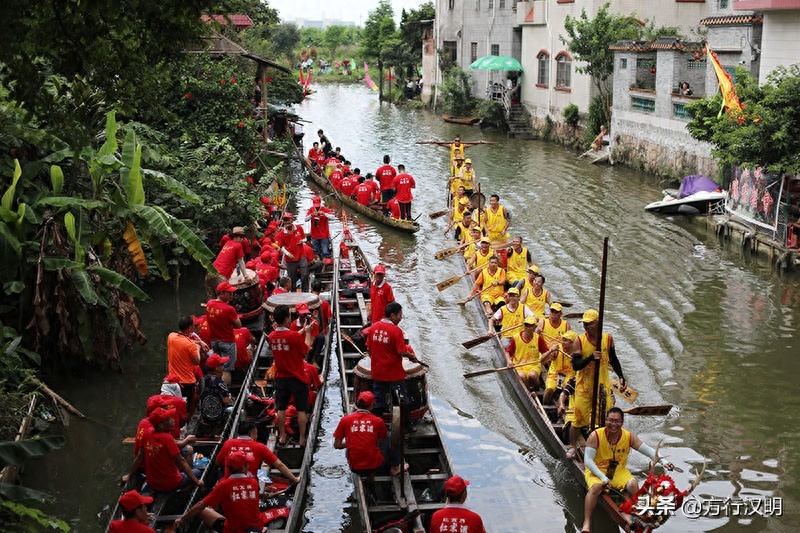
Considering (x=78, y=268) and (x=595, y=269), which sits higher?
(x=78, y=268)

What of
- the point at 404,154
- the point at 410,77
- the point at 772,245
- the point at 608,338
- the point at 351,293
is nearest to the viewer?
the point at 608,338

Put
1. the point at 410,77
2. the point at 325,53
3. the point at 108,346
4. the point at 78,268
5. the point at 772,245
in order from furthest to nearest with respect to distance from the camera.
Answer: the point at 325,53 < the point at 410,77 < the point at 772,245 < the point at 108,346 < the point at 78,268

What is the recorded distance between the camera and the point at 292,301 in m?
13.4

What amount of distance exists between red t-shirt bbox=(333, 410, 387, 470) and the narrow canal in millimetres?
1190

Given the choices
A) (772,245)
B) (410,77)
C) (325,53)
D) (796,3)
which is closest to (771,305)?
(772,245)

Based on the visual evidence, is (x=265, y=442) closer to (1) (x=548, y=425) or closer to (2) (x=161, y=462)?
(2) (x=161, y=462)

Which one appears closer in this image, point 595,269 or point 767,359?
point 767,359

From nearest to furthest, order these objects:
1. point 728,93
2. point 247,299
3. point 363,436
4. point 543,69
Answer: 1. point 363,436
2. point 247,299
3. point 728,93
4. point 543,69

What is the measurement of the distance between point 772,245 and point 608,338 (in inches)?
436

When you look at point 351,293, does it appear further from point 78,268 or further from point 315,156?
point 315,156

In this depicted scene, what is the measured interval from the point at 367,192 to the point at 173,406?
50.7 ft

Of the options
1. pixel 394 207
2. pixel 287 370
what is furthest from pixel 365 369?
pixel 394 207

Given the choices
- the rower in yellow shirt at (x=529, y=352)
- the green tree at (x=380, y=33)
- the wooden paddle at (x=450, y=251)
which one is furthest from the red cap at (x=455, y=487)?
the green tree at (x=380, y=33)

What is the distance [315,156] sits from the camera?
3042 cm
